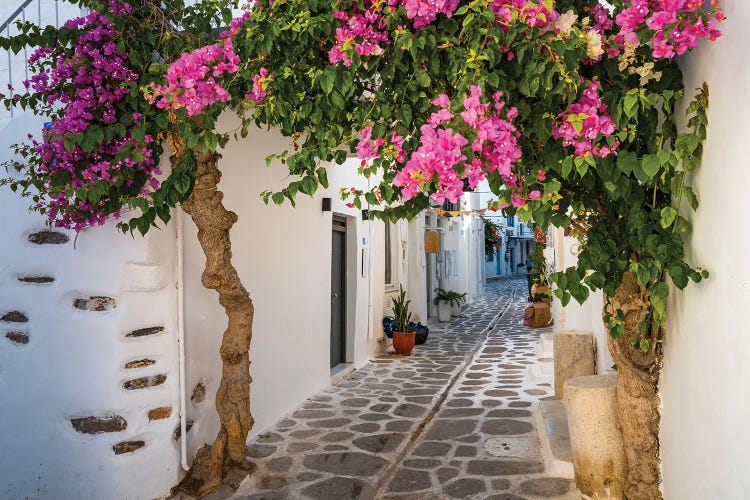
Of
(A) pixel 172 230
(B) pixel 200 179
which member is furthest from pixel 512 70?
(A) pixel 172 230

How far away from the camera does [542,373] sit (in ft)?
26.9

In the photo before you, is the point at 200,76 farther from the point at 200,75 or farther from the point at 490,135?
the point at 490,135

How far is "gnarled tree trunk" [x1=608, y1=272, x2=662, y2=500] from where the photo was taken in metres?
3.33

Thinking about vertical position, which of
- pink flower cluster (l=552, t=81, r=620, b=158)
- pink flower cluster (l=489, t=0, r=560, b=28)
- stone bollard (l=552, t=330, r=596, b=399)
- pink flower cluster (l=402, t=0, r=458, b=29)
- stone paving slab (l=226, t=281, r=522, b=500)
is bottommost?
stone paving slab (l=226, t=281, r=522, b=500)

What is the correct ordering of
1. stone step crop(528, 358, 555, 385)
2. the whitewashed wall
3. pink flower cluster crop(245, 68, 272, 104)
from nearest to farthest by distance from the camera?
1. pink flower cluster crop(245, 68, 272, 104)
2. the whitewashed wall
3. stone step crop(528, 358, 555, 385)

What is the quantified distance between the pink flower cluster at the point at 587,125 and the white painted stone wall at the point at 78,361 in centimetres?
293

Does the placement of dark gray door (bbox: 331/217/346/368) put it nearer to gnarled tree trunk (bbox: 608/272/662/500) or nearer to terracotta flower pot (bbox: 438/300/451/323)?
gnarled tree trunk (bbox: 608/272/662/500)

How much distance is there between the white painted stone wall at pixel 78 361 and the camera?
163 inches

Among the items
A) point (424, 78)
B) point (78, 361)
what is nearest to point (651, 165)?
point (424, 78)

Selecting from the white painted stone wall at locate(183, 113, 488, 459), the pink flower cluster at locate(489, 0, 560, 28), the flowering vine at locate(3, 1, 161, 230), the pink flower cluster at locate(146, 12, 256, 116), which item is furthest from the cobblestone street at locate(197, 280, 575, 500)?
the pink flower cluster at locate(489, 0, 560, 28)

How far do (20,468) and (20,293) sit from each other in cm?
120

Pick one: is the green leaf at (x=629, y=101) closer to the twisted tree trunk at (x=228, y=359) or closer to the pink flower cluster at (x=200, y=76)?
the pink flower cluster at (x=200, y=76)

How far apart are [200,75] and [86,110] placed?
42.6 inches

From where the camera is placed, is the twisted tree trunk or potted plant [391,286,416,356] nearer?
the twisted tree trunk
